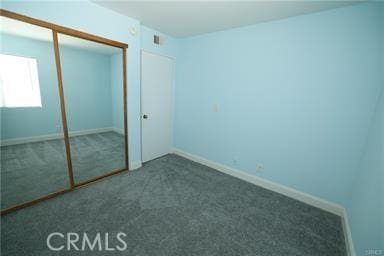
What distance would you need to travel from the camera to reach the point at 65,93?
2.37 metres

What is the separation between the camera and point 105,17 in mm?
2150

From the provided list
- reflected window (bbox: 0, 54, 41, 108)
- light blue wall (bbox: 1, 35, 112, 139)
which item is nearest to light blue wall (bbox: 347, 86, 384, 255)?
light blue wall (bbox: 1, 35, 112, 139)

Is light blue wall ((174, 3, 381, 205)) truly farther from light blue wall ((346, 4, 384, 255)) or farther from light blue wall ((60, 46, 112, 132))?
light blue wall ((60, 46, 112, 132))

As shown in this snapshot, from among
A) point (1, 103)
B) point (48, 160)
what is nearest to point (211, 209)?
point (48, 160)

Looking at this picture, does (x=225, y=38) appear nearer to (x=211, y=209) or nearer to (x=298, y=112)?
(x=298, y=112)

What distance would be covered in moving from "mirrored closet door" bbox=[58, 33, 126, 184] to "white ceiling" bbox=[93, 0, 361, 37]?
67 centimetres

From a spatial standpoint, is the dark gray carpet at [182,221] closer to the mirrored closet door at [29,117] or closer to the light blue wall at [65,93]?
the mirrored closet door at [29,117]

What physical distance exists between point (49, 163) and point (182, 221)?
7.82 ft

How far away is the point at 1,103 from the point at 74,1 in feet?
5.45

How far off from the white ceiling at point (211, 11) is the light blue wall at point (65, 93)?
3.13 ft

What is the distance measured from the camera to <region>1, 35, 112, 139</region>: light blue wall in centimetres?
199

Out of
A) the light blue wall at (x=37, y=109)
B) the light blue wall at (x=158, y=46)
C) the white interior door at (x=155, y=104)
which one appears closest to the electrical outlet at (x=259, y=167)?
the white interior door at (x=155, y=104)

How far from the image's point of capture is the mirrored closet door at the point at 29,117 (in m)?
1.89

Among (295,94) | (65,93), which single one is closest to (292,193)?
(295,94)
